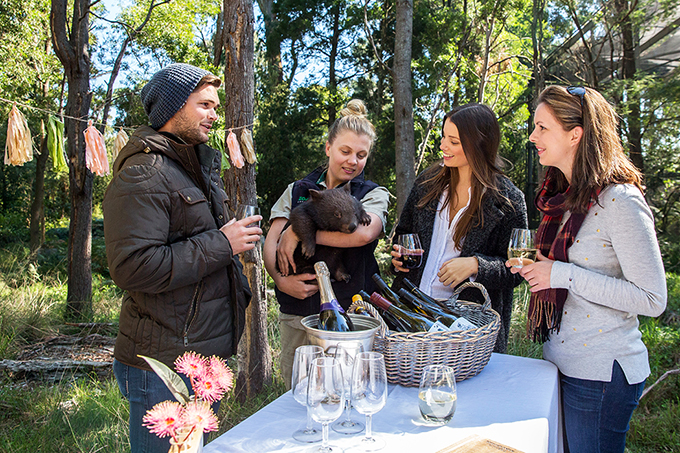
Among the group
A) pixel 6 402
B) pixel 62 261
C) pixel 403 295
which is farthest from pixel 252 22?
pixel 62 261

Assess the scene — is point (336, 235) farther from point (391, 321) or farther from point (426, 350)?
point (426, 350)

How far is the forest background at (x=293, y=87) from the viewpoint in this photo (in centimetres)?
616

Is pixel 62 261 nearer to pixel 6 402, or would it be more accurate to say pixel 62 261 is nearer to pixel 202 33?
pixel 6 402

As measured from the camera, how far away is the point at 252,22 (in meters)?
4.54

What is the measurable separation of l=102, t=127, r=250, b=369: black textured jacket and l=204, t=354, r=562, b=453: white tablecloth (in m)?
0.61

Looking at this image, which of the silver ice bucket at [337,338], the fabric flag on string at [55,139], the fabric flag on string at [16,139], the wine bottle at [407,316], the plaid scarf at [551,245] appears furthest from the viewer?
the fabric flag on string at [55,139]

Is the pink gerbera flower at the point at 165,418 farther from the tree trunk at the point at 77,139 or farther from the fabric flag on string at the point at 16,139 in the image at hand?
the tree trunk at the point at 77,139

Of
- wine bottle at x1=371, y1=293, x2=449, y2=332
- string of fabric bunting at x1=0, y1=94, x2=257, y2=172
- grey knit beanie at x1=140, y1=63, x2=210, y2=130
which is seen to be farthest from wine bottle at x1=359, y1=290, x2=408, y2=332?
string of fabric bunting at x1=0, y1=94, x2=257, y2=172

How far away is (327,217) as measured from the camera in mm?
2617

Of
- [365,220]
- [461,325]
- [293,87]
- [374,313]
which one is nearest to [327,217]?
[365,220]

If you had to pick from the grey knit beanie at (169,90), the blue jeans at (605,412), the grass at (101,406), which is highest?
the grey knit beanie at (169,90)

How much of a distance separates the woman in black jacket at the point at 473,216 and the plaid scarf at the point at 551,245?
0.80ft

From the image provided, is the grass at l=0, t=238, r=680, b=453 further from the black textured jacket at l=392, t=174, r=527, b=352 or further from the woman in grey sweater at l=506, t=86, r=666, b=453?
the woman in grey sweater at l=506, t=86, r=666, b=453

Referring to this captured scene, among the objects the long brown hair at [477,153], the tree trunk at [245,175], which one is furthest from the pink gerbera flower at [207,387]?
the tree trunk at [245,175]
